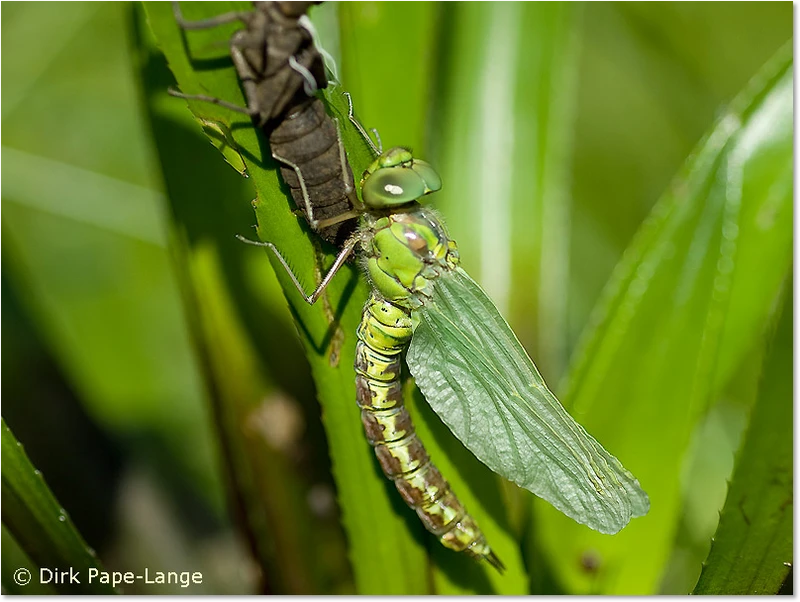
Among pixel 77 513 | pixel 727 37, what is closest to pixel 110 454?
pixel 77 513

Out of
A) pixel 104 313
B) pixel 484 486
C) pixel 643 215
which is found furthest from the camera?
pixel 643 215

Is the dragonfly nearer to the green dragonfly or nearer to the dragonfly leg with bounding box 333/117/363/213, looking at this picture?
the dragonfly leg with bounding box 333/117/363/213

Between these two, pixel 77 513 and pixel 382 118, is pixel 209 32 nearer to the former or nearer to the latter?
pixel 382 118

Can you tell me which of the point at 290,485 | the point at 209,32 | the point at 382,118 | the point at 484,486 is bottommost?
the point at 290,485

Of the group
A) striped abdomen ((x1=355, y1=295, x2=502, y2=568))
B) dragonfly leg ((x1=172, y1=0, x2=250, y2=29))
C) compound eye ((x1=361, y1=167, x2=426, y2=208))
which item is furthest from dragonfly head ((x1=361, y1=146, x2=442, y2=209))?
dragonfly leg ((x1=172, y1=0, x2=250, y2=29))

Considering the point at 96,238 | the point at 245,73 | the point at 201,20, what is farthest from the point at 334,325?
the point at 96,238

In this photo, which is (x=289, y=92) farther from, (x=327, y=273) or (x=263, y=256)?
(x=263, y=256)
